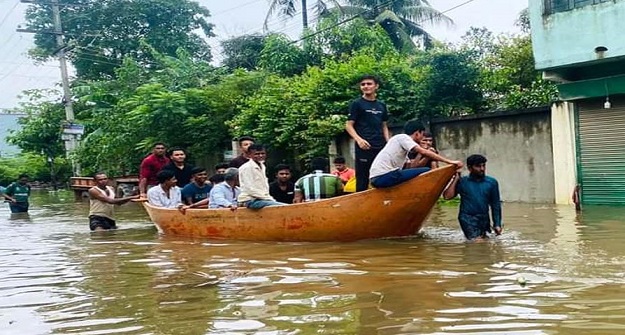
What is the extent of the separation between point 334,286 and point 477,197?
8.47 feet

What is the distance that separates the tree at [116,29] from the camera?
34844 mm

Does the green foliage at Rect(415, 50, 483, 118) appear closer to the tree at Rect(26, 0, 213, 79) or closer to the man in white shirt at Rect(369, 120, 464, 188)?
the man in white shirt at Rect(369, 120, 464, 188)

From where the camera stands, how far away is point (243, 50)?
1164 inches

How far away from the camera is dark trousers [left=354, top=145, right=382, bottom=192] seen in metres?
8.05

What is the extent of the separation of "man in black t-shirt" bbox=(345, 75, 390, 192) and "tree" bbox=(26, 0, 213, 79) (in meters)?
28.1

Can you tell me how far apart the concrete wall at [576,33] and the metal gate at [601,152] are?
105cm

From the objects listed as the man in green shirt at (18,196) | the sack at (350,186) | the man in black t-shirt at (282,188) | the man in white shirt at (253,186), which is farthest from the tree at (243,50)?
the man in white shirt at (253,186)

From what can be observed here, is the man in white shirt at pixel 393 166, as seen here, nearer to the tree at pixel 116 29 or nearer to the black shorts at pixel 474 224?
the black shorts at pixel 474 224

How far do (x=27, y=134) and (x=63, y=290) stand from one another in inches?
1257

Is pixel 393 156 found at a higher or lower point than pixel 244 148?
lower

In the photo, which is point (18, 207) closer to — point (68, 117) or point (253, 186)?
point (68, 117)

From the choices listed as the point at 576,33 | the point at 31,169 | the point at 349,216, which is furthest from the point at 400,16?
the point at 31,169

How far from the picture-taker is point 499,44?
18.5 m

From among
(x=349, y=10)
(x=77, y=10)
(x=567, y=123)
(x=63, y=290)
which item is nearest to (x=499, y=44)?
(x=567, y=123)
